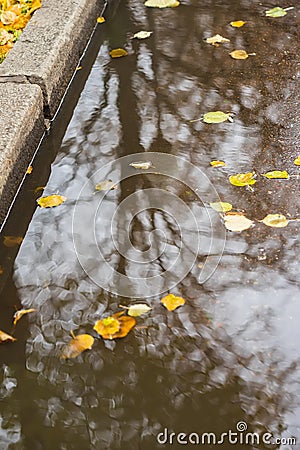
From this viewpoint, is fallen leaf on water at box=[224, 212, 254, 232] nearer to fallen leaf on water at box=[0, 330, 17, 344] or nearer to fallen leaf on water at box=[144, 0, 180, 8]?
fallen leaf on water at box=[0, 330, 17, 344]

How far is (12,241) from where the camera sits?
300 cm

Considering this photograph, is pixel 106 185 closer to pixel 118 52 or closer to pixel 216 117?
pixel 216 117

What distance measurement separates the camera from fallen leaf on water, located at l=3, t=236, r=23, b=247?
2.99 m

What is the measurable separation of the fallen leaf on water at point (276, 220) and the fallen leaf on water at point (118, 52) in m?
1.82

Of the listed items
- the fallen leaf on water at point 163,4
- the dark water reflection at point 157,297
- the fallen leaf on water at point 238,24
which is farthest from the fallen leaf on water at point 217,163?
the fallen leaf on water at point 163,4

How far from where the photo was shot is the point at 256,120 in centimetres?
364

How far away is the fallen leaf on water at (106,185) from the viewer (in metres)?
3.23

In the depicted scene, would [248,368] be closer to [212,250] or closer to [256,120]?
[212,250]

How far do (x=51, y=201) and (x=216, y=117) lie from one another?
41.7 inches

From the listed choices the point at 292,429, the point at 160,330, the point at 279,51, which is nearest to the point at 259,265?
the point at 160,330

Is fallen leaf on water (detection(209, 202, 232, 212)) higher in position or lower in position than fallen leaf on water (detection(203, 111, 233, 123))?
higher

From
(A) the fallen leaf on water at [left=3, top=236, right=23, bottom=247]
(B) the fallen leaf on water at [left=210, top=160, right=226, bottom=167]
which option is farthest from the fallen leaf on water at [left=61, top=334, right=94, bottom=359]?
(B) the fallen leaf on water at [left=210, top=160, right=226, bottom=167]

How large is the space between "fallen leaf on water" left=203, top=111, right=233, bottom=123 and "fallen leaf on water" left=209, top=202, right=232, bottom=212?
725mm

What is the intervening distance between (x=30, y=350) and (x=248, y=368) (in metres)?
0.79
